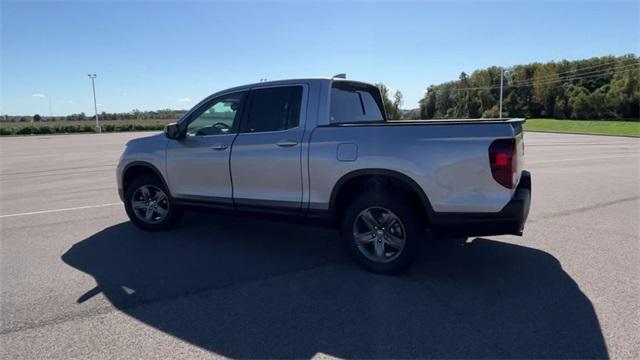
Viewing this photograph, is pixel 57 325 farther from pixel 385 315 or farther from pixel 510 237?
pixel 510 237

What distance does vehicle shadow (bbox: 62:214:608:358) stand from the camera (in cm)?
304

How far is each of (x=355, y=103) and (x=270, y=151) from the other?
137cm

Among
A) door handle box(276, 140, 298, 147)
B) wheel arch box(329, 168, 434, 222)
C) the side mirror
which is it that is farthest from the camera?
the side mirror

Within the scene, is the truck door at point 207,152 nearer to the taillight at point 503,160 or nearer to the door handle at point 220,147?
the door handle at point 220,147

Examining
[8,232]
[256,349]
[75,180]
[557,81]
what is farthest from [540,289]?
[557,81]

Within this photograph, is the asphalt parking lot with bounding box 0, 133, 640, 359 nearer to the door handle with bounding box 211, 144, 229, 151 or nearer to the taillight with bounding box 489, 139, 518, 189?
the taillight with bounding box 489, 139, 518, 189

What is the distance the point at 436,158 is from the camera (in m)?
3.86

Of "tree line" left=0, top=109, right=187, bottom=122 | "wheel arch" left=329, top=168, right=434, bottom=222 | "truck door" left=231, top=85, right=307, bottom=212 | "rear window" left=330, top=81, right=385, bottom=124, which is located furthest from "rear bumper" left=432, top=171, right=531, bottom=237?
"tree line" left=0, top=109, right=187, bottom=122

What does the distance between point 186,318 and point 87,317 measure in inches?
31.9

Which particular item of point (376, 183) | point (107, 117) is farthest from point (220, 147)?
point (107, 117)

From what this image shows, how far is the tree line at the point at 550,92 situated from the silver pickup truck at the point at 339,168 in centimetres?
4146

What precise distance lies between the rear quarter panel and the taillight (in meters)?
0.04

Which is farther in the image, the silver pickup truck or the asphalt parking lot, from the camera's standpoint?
the silver pickup truck

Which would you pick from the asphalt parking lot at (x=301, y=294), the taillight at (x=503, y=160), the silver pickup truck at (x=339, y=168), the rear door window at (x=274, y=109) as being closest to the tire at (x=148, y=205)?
the silver pickup truck at (x=339, y=168)
